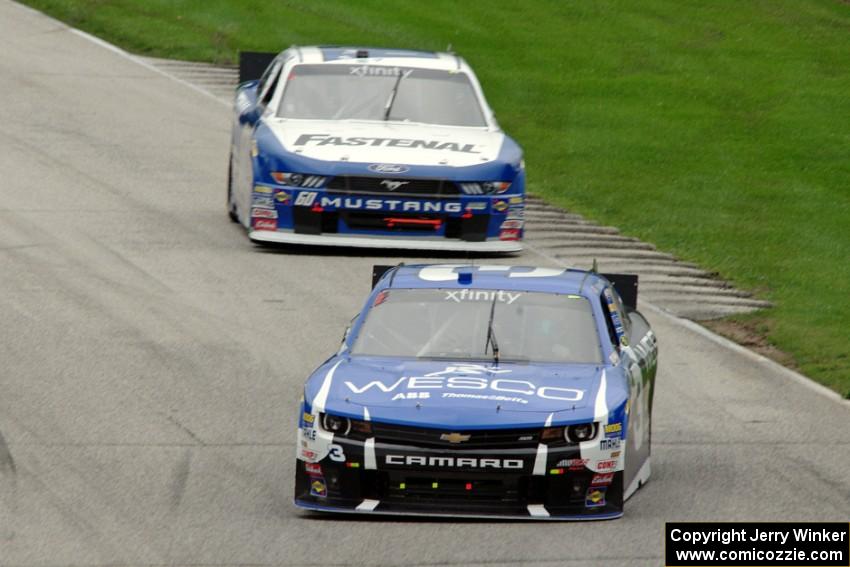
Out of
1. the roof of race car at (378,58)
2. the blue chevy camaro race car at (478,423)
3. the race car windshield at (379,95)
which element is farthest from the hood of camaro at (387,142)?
the blue chevy camaro race car at (478,423)

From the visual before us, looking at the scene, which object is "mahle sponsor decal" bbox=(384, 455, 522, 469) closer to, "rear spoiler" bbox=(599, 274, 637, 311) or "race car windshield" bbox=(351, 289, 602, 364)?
"race car windshield" bbox=(351, 289, 602, 364)

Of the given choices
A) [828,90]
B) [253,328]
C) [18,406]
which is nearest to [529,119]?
[828,90]

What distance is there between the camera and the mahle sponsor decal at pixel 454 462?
9.27m

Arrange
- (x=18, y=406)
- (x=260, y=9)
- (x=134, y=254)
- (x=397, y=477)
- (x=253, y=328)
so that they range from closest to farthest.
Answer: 1. (x=397, y=477)
2. (x=18, y=406)
3. (x=253, y=328)
4. (x=134, y=254)
5. (x=260, y=9)

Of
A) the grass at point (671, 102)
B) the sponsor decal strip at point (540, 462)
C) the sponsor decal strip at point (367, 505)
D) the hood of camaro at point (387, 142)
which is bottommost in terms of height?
the grass at point (671, 102)

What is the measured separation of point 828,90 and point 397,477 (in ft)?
62.2

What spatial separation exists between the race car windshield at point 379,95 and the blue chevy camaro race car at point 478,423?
7.15 m

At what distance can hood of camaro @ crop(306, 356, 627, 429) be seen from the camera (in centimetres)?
935

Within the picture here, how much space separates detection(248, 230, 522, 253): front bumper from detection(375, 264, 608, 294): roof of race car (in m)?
5.13

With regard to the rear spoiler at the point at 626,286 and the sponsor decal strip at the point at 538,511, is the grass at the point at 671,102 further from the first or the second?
the sponsor decal strip at the point at 538,511

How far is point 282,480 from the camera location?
33.8ft

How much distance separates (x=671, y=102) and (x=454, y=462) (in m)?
17.3

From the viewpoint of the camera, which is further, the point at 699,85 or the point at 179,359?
the point at 699,85

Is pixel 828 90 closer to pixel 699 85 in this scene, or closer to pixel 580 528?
pixel 699 85
